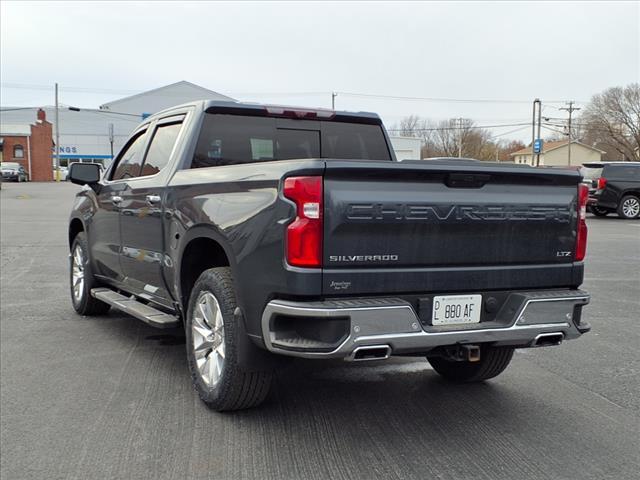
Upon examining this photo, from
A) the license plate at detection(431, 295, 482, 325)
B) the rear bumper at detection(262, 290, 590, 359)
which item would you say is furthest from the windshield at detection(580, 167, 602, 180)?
the license plate at detection(431, 295, 482, 325)

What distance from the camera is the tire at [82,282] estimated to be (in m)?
6.61

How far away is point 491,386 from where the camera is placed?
4746mm

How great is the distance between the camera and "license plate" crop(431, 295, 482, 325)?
139 inches

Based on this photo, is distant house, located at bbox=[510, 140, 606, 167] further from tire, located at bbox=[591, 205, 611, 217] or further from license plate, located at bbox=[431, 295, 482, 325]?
license plate, located at bbox=[431, 295, 482, 325]

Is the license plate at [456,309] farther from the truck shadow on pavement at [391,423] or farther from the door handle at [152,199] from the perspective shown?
the door handle at [152,199]

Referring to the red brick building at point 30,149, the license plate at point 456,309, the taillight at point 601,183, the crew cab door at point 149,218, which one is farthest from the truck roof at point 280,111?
the red brick building at point 30,149

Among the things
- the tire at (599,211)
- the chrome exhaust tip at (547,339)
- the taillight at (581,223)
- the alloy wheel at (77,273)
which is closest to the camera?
the chrome exhaust tip at (547,339)

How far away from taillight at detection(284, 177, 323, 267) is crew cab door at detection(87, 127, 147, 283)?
2907 mm

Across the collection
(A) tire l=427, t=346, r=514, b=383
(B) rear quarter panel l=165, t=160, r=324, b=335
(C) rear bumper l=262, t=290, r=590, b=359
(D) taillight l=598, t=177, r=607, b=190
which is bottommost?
(A) tire l=427, t=346, r=514, b=383

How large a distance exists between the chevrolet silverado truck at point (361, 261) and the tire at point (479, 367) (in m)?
0.01

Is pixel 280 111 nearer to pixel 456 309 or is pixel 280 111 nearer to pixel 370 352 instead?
pixel 456 309

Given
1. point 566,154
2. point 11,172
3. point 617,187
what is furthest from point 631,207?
point 566,154

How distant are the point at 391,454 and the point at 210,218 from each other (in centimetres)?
176

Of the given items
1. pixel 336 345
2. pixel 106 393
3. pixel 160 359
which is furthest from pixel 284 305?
pixel 160 359
